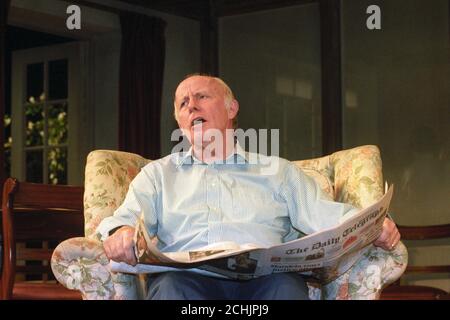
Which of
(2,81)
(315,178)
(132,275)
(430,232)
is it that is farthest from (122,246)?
(2,81)

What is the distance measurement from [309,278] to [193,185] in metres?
0.42

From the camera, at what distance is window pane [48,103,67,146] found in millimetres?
6379

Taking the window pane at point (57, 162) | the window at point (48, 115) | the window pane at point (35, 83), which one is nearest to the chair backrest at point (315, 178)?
the window at point (48, 115)

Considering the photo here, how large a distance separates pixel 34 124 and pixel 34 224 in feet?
11.3

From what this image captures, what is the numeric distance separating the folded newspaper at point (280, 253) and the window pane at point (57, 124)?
4.24m

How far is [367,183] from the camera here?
8.91 ft

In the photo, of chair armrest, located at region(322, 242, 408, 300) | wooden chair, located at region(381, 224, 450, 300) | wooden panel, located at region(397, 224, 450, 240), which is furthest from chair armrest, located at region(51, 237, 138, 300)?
wooden panel, located at region(397, 224, 450, 240)

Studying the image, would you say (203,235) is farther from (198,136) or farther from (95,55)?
(95,55)

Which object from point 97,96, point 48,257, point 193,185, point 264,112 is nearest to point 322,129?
point 264,112

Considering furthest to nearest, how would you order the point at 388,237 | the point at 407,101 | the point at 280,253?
the point at 407,101, the point at 388,237, the point at 280,253

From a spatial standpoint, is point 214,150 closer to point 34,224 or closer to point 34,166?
point 34,224

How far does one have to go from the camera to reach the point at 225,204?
8.21 feet

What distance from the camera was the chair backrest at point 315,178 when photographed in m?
2.72
